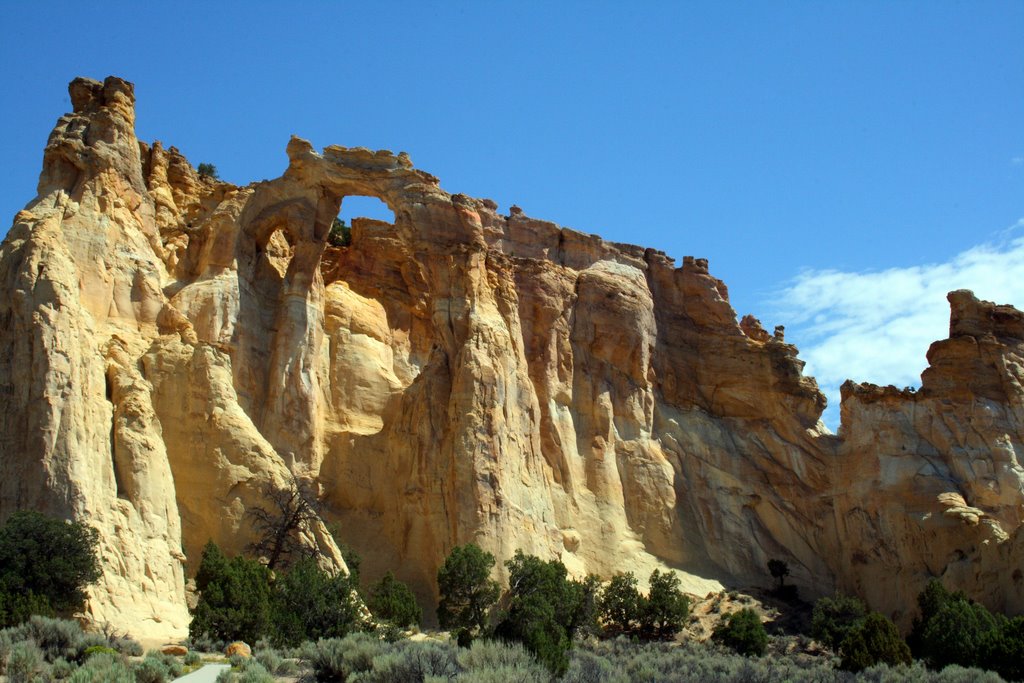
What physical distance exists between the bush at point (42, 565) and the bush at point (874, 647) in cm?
1645

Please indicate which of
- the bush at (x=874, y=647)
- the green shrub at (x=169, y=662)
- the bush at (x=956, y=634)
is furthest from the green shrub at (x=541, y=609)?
the bush at (x=956, y=634)

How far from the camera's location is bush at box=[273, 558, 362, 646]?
2636cm

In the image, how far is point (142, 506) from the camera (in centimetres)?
2844

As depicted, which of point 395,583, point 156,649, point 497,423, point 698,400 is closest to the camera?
point 156,649

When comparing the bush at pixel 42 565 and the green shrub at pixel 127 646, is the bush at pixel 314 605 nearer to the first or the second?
the green shrub at pixel 127 646

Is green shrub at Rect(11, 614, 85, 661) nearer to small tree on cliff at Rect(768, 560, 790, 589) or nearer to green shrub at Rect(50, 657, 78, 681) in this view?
green shrub at Rect(50, 657, 78, 681)

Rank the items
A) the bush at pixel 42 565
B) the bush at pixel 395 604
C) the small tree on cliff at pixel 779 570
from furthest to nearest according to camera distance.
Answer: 1. the small tree on cliff at pixel 779 570
2. the bush at pixel 395 604
3. the bush at pixel 42 565

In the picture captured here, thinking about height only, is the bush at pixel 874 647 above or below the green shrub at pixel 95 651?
below

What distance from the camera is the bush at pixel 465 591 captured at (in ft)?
97.4

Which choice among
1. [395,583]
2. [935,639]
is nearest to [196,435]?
[395,583]

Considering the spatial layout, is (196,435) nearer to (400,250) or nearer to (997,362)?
(400,250)

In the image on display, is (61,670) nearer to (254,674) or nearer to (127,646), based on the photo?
(254,674)

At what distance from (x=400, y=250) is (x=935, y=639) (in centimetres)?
2266

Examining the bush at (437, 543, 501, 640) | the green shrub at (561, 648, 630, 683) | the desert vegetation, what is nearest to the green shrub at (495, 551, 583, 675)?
the desert vegetation
